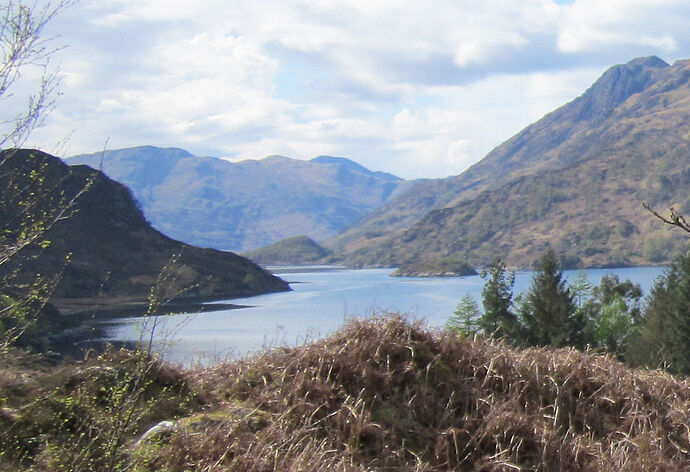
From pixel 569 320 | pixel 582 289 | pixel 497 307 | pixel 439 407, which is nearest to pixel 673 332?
pixel 569 320

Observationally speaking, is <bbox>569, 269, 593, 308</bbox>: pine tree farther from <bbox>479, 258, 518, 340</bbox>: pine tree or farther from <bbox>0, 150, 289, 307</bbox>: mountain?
<bbox>0, 150, 289, 307</bbox>: mountain

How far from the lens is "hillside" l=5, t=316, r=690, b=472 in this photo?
5.42 metres

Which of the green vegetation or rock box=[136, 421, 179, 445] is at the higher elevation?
rock box=[136, 421, 179, 445]

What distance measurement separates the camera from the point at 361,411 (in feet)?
20.4

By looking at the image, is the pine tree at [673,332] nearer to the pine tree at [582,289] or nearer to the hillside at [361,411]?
the pine tree at [582,289]

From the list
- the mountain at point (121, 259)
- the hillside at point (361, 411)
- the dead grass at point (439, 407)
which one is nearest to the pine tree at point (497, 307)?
the mountain at point (121, 259)

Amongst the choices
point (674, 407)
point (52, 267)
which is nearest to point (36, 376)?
point (674, 407)

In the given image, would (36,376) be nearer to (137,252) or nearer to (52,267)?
(52,267)

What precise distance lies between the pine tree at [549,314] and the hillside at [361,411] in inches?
1663

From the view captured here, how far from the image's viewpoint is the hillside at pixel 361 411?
17.8 ft

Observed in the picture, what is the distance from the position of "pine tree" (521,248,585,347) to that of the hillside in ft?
139

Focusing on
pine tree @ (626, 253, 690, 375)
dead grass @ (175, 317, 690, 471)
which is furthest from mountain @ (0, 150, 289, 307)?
dead grass @ (175, 317, 690, 471)

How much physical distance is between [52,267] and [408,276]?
13425 cm

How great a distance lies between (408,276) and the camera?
630 feet
